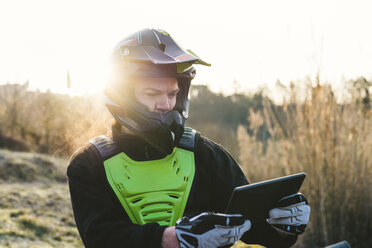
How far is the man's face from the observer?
2.00 metres

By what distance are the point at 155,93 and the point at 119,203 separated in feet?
1.90

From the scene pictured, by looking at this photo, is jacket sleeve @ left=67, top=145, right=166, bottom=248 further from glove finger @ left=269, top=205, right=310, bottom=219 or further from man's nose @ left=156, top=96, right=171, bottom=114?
glove finger @ left=269, top=205, right=310, bottom=219

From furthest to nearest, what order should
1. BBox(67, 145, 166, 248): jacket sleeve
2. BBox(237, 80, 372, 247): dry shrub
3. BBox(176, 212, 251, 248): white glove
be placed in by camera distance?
BBox(237, 80, 372, 247): dry shrub, BBox(67, 145, 166, 248): jacket sleeve, BBox(176, 212, 251, 248): white glove

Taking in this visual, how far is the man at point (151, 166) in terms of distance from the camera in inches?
73.2

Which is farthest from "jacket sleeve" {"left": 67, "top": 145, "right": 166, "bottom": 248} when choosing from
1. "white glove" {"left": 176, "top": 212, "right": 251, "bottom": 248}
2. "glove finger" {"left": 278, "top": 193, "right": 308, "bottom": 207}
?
"glove finger" {"left": 278, "top": 193, "right": 308, "bottom": 207}

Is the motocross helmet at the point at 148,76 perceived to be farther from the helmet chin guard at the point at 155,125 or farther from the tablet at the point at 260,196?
the tablet at the point at 260,196

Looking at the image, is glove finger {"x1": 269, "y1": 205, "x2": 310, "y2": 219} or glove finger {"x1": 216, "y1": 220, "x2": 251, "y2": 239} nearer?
glove finger {"x1": 216, "y1": 220, "x2": 251, "y2": 239}

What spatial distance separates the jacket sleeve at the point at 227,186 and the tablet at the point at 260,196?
16 centimetres

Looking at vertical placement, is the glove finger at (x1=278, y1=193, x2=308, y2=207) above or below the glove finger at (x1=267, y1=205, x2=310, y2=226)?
Answer: above

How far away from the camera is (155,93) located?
2.02 meters

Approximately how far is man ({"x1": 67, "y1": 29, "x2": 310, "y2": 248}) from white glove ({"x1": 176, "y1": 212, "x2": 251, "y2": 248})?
20cm

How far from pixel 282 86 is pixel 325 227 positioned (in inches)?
69.1

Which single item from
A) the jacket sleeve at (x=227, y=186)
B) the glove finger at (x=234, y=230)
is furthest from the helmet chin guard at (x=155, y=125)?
the glove finger at (x=234, y=230)

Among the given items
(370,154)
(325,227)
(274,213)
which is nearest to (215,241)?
(274,213)
